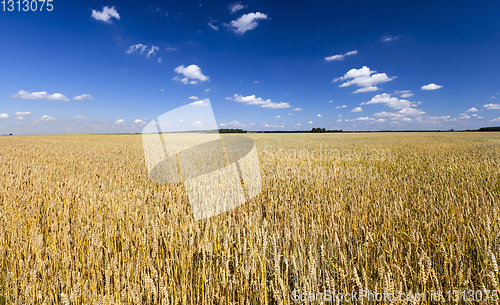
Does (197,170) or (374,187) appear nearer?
(374,187)

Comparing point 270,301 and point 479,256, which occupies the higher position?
point 479,256

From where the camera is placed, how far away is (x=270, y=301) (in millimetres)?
1566

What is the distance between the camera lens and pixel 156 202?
3.37m

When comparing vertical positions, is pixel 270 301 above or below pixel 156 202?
below

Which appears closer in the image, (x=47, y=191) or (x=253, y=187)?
(x=47, y=191)

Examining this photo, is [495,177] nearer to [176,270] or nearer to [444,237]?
[444,237]

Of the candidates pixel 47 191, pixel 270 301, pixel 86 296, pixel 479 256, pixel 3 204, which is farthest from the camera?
pixel 47 191

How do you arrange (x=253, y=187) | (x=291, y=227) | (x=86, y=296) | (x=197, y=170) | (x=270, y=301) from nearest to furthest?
(x=86, y=296), (x=270, y=301), (x=291, y=227), (x=253, y=187), (x=197, y=170)

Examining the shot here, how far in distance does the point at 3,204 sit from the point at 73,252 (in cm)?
252

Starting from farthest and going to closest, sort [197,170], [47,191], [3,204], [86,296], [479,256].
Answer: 1. [197,170]
2. [47,191]
3. [3,204]
4. [479,256]
5. [86,296]

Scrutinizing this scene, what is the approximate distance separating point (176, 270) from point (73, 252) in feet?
3.35

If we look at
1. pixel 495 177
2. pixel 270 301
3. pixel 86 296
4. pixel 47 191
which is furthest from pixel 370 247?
pixel 47 191

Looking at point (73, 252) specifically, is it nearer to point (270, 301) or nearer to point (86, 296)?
point (86, 296)

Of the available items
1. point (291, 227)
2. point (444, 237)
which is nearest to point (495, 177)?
point (444, 237)
